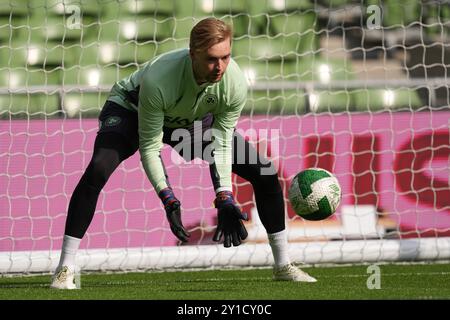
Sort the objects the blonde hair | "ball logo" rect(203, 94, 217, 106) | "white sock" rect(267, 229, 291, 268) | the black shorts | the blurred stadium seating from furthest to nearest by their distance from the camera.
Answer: the blurred stadium seating, "white sock" rect(267, 229, 291, 268), the black shorts, "ball logo" rect(203, 94, 217, 106), the blonde hair

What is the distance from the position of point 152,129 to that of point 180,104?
0.20m

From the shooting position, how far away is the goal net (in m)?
6.69

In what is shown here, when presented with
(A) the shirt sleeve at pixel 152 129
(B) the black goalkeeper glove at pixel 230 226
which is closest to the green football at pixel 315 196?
(B) the black goalkeeper glove at pixel 230 226

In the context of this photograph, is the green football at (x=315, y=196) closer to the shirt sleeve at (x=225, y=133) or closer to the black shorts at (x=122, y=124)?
the shirt sleeve at (x=225, y=133)

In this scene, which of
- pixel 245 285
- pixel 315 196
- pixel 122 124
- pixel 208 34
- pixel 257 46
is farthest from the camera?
pixel 257 46

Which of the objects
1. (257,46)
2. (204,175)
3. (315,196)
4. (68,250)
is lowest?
(68,250)

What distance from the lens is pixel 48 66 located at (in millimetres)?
7875

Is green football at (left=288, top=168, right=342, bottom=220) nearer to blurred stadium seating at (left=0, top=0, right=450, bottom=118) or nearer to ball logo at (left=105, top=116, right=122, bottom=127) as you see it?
ball logo at (left=105, top=116, right=122, bottom=127)

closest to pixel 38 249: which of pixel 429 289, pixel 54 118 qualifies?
pixel 54 118

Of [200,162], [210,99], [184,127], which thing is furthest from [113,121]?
[200,162]

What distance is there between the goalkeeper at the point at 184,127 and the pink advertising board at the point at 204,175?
5.72 ft

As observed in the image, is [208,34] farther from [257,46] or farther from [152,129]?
[257,46]

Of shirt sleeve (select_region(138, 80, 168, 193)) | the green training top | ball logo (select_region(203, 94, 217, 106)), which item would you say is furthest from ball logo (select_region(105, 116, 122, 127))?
ball logo (select_region(203, 94, 217, 106))

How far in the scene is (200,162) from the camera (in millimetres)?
6980
